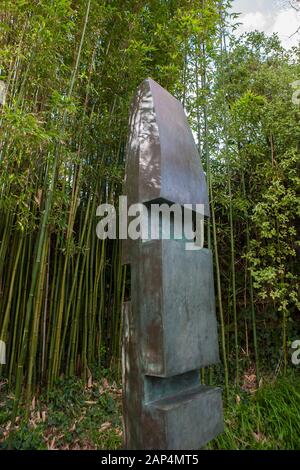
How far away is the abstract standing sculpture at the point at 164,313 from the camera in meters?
1.22

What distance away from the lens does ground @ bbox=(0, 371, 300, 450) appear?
7.30 ft

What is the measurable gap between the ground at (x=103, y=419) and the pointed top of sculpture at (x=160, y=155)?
1754mm

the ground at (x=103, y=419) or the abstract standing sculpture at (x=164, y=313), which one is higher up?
the abstract standing sculpture at (x=164, y=313)

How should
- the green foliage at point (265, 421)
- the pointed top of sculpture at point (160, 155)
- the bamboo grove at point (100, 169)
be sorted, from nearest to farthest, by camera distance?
the pointed top of sculpture at point (160, 155)
the green foliage at point (265, 421)
the bamboo grove at point (100, 169)

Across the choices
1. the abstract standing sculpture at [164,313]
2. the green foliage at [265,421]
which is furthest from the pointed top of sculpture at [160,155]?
the green foliage at [265,421]

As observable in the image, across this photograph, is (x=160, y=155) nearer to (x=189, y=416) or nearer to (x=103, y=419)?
(x=189, y=416)

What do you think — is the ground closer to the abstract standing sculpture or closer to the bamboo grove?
the bamboo grove

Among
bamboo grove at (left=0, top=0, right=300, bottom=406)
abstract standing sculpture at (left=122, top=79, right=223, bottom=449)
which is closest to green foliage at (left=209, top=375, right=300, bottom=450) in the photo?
bamboo grove at (left=0, top=0, right=300, bottom=406)

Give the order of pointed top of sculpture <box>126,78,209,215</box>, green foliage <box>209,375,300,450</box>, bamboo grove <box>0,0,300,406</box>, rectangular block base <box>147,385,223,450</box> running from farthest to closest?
bamboo grove <box>0,0,300,406</box> → green foliage <box>209,375,300,450</box> → pointed top of sculpture <box>126,78,209,215</box> → rectangular block base <box>147,385,223,450</box>

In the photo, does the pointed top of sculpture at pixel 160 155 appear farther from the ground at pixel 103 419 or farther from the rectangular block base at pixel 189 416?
the ground at pixel 103 419

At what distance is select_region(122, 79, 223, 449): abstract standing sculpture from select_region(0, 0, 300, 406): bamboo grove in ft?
2.99

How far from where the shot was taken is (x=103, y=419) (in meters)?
2.61

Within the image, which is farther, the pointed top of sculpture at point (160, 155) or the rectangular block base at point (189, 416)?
the pointed top of sculpture at point (160, 155)
